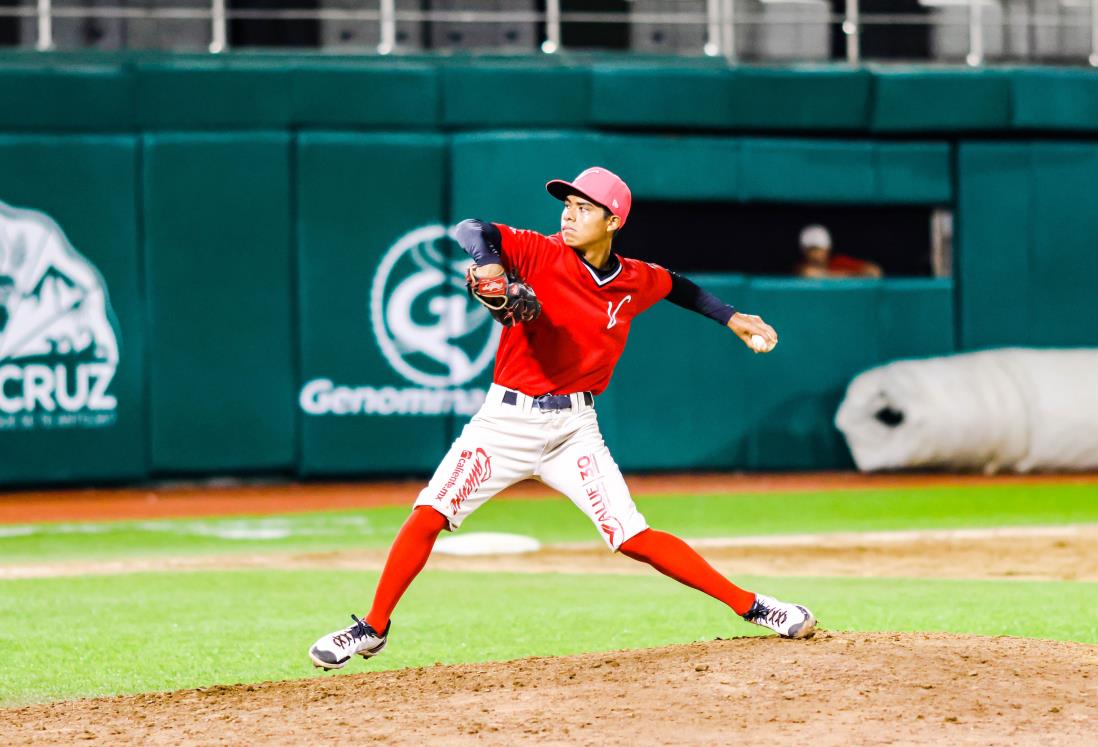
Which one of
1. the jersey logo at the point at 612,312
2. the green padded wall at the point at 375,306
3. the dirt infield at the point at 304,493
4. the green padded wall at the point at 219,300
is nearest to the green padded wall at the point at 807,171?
the dirt infield at the point at 304,493

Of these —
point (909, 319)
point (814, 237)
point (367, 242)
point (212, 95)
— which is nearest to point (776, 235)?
point (814, 237)

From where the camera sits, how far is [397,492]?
13.5 m

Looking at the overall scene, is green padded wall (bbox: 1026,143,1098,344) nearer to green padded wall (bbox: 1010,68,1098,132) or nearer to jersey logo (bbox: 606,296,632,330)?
green padded wall (bbox: 1010,68,1098,132)

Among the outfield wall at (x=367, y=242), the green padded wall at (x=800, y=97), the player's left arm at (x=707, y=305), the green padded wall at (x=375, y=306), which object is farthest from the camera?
the green padded wall at (x=800, y=97)

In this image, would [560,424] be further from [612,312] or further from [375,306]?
[375,306]

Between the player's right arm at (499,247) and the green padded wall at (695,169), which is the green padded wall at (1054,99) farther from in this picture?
the player's right arm at (499,247)

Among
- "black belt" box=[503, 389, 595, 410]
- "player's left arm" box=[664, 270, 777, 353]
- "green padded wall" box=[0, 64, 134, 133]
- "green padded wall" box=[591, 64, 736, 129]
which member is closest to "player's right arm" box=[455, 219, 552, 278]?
"black belt" box=[503, 389, 595, 410]

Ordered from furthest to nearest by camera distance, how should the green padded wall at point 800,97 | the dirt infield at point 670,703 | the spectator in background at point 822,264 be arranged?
the spectator in background at point 822,264 < the green padded wall at point 800,97 < the dirt infield at point 670,703

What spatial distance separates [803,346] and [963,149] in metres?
2.55

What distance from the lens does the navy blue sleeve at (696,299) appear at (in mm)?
5863

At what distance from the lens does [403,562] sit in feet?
17.3

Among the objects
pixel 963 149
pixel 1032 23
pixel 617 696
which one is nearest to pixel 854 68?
pixel 963 149

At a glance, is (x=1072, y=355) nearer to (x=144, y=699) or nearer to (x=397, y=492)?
(x=397, y=492)

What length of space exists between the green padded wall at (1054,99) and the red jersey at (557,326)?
10.1 meters
